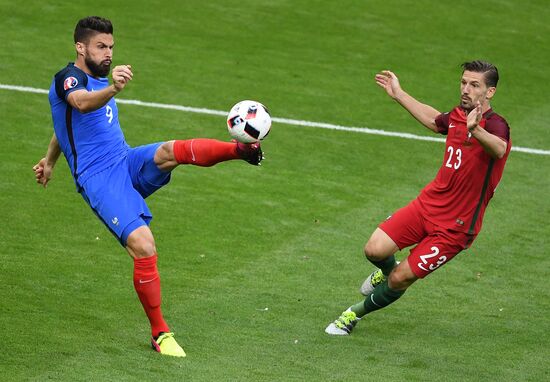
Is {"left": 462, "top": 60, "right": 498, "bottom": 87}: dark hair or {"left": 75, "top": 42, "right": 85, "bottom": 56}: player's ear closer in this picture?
{"left": 75, "top": 42, "right": 85, "bottom": 56}: player's ear

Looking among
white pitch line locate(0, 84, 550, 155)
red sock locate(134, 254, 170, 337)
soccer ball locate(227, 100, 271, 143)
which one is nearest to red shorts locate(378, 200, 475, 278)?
soccer ball locate(227, 100, 271, 143)

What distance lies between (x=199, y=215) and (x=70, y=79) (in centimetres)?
413

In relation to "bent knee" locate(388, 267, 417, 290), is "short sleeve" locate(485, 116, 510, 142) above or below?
above

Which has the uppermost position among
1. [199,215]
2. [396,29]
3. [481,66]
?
[481,66]

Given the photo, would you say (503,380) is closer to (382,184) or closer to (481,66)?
(481,66)

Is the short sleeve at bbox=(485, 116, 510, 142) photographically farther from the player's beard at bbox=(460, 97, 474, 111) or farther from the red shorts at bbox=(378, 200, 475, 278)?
the red shorts at bbox=(378, 200, 475, 278)

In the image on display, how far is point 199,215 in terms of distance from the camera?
12.9 m

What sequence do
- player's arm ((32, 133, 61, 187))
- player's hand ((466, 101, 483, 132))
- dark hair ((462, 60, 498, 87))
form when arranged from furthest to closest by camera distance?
1. player's arm ((32, 133, 61, 187))
2. dark hair ((462, 60, 498, 87))
3. player's hand ((466, 101, 483, 132))

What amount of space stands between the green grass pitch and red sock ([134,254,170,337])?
0.26 meters

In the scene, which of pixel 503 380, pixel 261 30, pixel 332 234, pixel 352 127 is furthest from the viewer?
pixel 261 30

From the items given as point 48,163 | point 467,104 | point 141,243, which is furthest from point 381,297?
point 48,163

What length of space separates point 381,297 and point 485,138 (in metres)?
1.80

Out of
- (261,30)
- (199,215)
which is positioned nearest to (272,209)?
(199,215)

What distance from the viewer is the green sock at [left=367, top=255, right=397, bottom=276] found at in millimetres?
9922
